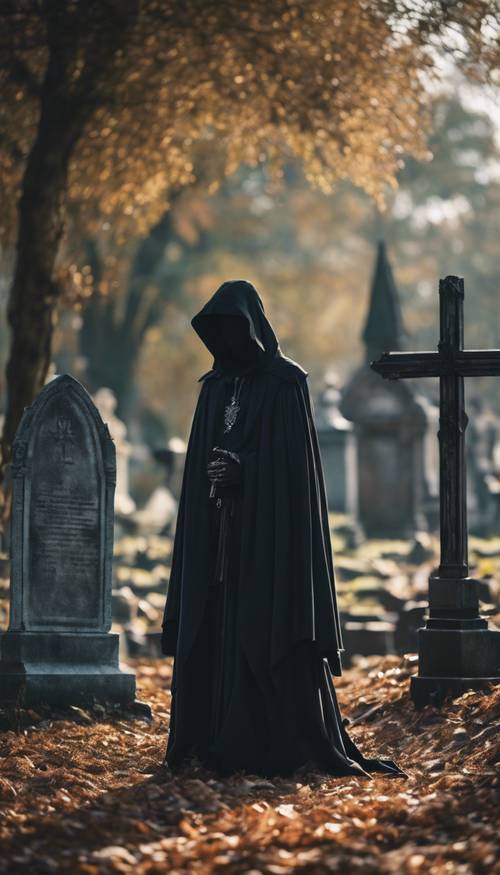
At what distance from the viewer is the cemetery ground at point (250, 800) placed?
19.9ft

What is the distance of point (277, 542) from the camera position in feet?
26.8

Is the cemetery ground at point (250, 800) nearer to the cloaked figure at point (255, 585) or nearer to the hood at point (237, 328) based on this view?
the cloaked figure at point (255, 585)

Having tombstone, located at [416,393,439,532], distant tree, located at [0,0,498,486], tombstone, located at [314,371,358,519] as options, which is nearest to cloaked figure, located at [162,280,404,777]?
distant tree, located at [0,0,498,486]

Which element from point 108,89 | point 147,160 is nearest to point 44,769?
point 108,89

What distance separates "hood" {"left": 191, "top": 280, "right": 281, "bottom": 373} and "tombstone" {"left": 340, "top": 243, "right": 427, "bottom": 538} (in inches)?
630

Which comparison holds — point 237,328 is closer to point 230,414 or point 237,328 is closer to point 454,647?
point 230,414

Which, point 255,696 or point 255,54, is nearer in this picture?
point 255,696

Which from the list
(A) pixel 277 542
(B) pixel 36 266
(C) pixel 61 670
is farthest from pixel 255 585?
(B) pixel 36 266

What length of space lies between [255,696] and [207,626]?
1.49 ft

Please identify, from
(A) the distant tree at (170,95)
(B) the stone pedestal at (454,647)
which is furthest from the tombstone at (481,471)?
(B) the stone pedestal at (454,647)

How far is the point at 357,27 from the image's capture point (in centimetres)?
1612

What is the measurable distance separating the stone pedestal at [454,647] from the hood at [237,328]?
2522 mm

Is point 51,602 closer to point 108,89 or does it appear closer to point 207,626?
point 207,626

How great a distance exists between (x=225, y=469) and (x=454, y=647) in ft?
8.67
